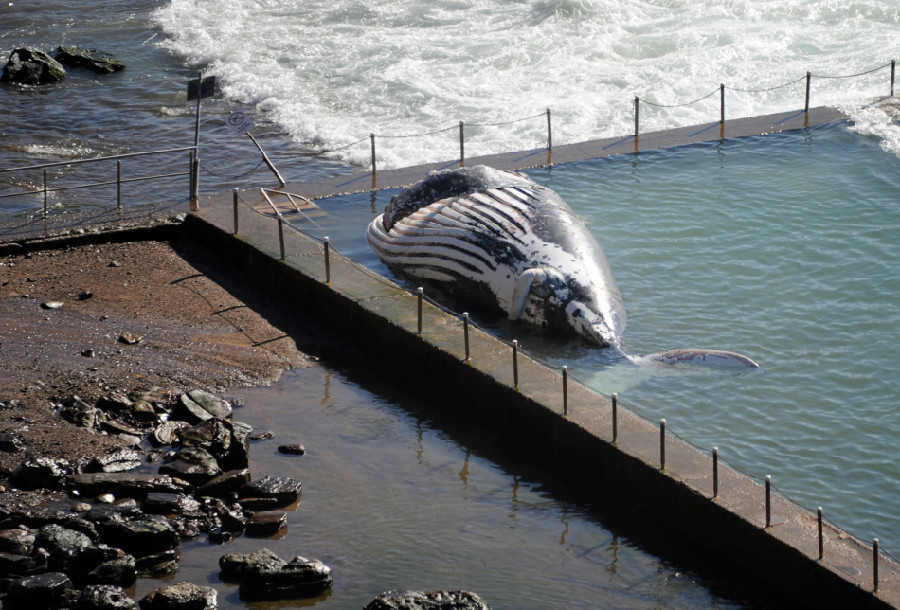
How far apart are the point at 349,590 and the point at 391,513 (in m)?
1.24

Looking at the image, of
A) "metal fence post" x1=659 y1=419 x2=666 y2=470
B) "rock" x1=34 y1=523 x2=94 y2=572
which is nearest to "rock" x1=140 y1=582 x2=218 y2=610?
"rock" x1=34 y1=523 x2=94 y2=572

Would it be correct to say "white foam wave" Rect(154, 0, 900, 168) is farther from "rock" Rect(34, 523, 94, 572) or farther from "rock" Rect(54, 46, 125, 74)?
"rock" Rect(34, 523, 94, 572)

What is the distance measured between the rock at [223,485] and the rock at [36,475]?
1.29 m

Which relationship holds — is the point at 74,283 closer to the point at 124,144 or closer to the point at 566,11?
the point at 124,144

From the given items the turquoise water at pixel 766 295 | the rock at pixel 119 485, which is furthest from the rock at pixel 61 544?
the turquoise water at pixel 766 295

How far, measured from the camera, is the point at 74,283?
1560 centimetres

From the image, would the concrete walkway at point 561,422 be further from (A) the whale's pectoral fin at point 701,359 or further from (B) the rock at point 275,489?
(B) the rock at point 275,489

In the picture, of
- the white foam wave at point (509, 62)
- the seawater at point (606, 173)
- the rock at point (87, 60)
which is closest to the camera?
the seawater at point (606, 173)

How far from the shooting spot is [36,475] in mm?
10586

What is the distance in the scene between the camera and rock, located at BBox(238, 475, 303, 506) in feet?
34.7

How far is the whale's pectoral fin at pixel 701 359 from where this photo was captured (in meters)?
13.1

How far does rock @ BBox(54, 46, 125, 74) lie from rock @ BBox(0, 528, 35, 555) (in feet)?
83.5

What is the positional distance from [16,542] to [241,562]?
1.83 m

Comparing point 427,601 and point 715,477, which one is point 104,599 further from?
point 715,477
